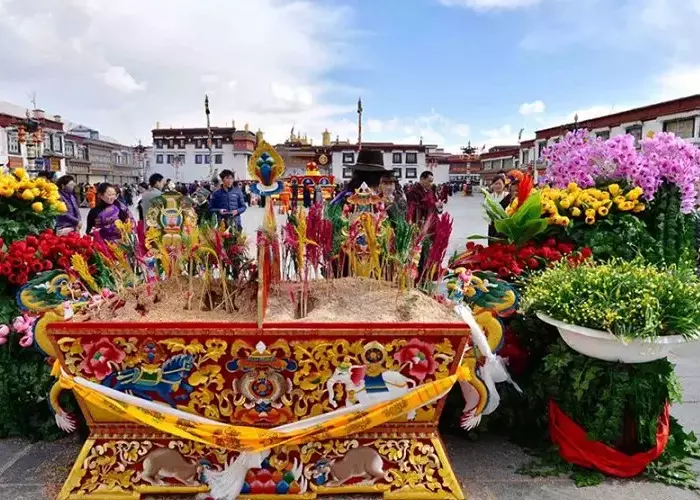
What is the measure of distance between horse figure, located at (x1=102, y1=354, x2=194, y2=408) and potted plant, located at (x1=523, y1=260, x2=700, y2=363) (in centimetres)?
155

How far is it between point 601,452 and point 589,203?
4.22 feet

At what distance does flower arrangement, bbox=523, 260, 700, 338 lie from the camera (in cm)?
206

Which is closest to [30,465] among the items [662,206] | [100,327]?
[100,327]

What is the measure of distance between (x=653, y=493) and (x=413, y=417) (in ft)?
3.52

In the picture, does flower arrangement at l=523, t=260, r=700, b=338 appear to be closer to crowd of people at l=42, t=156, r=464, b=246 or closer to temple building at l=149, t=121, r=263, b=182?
crowd of people at l=42, t=156, r=464, b=246

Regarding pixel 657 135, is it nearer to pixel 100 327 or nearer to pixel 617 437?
pixel 617 437

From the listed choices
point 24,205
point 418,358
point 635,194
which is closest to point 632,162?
point 635,194

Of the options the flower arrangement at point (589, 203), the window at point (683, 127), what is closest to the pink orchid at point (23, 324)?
the flower arrangement at point (589, 203)

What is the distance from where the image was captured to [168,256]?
257cm

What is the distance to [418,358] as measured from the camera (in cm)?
219

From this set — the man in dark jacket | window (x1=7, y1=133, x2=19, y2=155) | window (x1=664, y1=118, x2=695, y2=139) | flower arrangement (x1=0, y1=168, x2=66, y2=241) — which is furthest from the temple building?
flower arrangement (x1=0, y1=168, x2=66, y2=241)

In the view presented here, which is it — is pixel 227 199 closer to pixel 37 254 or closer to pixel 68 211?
pixel 68 211

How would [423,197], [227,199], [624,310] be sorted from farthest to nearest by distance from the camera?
[227,199], [423,197], [624,310]

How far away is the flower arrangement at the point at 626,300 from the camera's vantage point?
2064 millimetres
